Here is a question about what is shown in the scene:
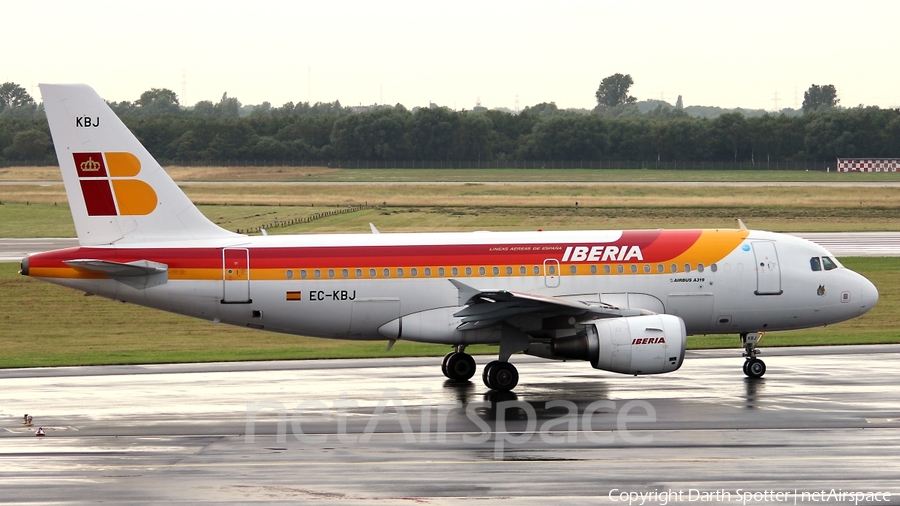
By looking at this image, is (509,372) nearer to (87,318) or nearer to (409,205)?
(87,318)

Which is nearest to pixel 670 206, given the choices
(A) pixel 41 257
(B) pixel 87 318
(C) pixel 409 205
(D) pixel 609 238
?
(C) pixel 409 205

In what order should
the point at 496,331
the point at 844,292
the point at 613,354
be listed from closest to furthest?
1. the point at 613,354
2. the point at 496,331
3. the point at 844,292

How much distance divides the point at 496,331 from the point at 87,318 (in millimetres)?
22541

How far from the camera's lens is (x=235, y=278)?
1032 inches

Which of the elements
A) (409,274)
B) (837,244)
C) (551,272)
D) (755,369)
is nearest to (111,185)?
(409,274)

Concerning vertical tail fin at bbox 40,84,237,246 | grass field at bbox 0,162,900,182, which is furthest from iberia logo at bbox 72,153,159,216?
grass field at bbox 0,162,900,182

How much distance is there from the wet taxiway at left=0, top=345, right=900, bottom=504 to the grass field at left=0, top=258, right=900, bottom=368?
3.02m

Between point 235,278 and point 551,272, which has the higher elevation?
point 551,272

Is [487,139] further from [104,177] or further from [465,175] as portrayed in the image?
[104,177]

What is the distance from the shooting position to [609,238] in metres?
27.5

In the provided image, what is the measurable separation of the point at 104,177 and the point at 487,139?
434ft

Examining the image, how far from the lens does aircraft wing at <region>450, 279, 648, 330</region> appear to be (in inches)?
968

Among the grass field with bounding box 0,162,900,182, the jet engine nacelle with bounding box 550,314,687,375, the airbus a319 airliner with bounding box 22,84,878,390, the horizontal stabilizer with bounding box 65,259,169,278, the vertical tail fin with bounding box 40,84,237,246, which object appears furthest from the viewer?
the grass field with bounding box 0,162,900,182

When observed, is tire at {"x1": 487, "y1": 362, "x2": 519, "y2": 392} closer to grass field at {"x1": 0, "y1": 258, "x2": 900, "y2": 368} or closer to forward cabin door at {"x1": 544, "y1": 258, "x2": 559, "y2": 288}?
forward cabin door at {"x1": 544, "y1": 258, "x2": 559, "y2": 288}
